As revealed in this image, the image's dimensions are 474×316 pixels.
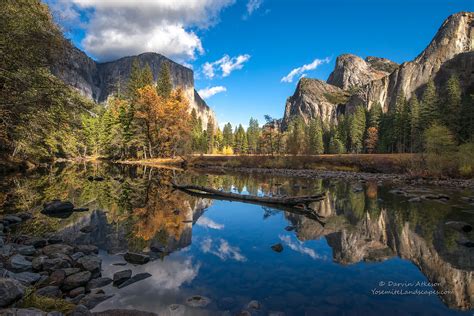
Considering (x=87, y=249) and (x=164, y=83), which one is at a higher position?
(x=164, y=83)

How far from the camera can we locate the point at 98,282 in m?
5.62

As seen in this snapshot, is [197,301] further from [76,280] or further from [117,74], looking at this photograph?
[117,74]

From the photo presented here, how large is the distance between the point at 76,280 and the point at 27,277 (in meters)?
0.86

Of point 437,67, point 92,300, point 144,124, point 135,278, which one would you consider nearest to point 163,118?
point 144,124

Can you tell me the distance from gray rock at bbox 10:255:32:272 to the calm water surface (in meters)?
1.55

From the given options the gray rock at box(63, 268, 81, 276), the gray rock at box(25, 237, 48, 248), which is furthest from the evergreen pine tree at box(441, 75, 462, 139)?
the gray rock at box(25, 237, 48, 248)

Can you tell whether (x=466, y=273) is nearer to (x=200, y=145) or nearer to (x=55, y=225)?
(x=55, y=225)

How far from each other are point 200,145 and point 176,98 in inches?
1780

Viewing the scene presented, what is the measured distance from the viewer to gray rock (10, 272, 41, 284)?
4934 millimetres

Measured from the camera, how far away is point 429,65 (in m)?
119

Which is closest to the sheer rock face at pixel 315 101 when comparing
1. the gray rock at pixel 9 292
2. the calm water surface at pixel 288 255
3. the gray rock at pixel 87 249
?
the calm water surface at pixel 288 255

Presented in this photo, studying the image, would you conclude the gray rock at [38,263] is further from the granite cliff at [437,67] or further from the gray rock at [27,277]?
the granite cliff at [437,67]

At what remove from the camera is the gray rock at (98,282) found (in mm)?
5461

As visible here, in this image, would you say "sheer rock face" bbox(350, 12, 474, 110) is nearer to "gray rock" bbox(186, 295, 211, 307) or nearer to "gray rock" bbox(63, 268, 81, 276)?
"gray rock" bbox(186, 295, 211, 307)
